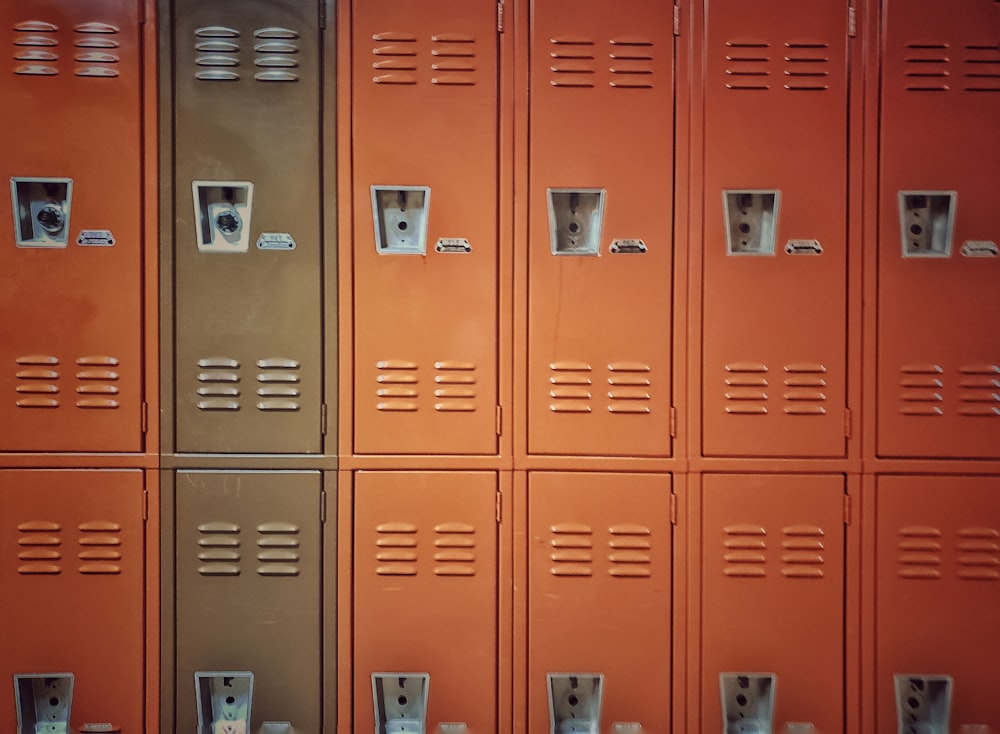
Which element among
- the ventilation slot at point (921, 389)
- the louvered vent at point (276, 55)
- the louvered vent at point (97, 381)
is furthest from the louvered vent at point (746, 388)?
the louvered vent at point (97, 381)

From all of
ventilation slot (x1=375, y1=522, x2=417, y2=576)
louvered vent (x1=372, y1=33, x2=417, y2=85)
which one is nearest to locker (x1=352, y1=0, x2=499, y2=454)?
louvered vent (x1=372, y1=33, x2=417, y2=85)

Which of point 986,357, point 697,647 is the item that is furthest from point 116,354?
point 986,357

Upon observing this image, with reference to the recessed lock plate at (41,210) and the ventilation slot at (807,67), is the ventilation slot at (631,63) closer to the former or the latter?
the ventilation slot at (807,67)

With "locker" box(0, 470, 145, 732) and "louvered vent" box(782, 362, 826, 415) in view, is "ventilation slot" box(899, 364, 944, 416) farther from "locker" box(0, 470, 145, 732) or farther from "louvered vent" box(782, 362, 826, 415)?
"locker" box(0, 470, 145, 732)

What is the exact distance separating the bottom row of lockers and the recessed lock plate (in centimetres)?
80

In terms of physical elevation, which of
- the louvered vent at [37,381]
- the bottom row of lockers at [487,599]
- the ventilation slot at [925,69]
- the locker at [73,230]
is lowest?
the bottom row of lockers at [487,599]

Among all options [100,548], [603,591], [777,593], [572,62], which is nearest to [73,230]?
[100,548]

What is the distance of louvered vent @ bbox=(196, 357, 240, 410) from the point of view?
261cm

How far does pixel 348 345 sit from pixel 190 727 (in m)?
1.42

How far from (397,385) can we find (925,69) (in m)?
2.12

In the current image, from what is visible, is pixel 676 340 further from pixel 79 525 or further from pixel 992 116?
pixel 79 525

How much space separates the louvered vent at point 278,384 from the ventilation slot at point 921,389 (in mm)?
2091

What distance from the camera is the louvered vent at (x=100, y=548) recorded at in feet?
8.50

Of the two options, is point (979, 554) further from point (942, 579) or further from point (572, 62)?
point (572, 62)
